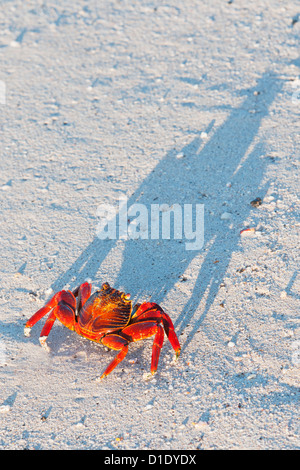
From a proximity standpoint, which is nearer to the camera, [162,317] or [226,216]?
[162,317]

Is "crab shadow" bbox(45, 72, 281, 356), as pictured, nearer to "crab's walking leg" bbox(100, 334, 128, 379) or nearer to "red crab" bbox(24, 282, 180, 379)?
"red crab" bbox(24, 282, 180, 379)

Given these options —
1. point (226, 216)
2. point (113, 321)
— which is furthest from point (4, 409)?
point (226, 216)

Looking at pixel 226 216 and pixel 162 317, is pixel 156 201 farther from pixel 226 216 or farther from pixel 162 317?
pixel 162 317

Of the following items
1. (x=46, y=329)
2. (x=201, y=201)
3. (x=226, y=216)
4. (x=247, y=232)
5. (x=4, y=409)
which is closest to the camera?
(x=4, y=409)

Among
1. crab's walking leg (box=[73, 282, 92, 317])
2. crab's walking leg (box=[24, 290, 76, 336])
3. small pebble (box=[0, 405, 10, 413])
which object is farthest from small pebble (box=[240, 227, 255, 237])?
small pebble (box=[0, 405, 10, 413])

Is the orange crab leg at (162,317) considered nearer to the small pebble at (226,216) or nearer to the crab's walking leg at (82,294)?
the crab's walking leg at (82,294)

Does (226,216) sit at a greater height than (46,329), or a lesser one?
greater
